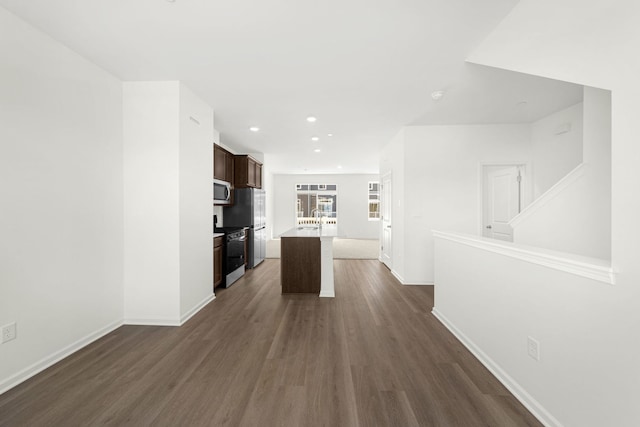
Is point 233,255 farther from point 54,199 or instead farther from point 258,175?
→ point 54,199

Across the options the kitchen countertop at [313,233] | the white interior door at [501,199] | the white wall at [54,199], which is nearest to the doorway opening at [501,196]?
the white interior door at [501,199]

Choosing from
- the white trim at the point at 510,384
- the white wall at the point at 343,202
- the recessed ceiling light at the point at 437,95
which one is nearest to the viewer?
the white trim at the point at 510,384

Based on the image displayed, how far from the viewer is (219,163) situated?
448 cm

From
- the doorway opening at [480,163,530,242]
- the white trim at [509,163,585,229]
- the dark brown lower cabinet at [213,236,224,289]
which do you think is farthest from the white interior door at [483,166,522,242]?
the dark brown lower cabinet at [213,236,224,289]

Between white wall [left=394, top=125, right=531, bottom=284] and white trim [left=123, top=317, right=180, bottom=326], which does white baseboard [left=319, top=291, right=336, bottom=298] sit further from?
white trim [left=123, top=317, right=180, bottom=326]

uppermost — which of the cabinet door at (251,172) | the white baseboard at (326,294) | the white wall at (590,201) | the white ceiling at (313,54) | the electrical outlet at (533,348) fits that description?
the white ceiling at (313,54)

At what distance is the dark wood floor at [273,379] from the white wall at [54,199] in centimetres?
31

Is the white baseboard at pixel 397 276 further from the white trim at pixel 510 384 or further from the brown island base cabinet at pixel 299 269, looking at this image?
the white trim at pixel 510 384

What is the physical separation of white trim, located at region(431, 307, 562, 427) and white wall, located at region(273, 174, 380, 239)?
7.97m

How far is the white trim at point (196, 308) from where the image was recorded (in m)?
3.05

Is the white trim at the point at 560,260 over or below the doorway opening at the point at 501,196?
below

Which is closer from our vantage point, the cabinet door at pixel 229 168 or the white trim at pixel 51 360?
the white trim at pixel 51 360

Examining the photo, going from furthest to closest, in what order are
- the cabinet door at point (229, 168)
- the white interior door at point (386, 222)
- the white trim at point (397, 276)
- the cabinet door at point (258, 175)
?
the cabinet door at point (258, 175) → the white interior door at point (386, 222) → the cabinet door at point (229, 168) → the white trim at point (397, 276)

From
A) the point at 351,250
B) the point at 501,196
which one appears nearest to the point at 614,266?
the point at 501,196
